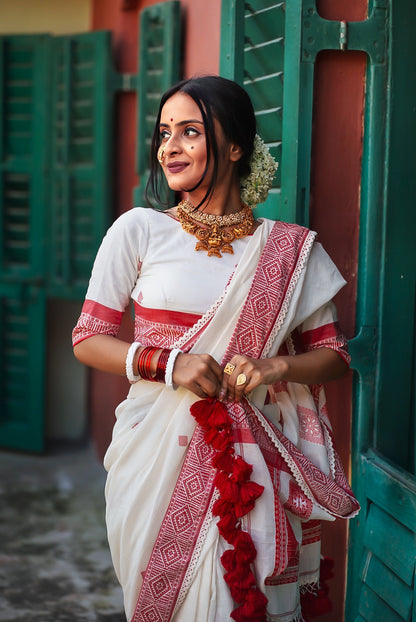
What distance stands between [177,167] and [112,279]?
339mm

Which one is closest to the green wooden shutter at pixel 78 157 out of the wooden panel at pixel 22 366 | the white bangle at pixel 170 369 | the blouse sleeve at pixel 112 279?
the wooden panel at pixel 22 366

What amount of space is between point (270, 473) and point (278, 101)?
4.33 ft

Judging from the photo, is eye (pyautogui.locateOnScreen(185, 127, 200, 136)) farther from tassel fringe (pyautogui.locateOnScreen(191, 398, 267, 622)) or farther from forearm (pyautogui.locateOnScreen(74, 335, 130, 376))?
tassel fringe (pyautogui.locateOnScreen(191, 398, 267, 622))

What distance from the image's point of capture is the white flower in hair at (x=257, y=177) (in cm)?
237

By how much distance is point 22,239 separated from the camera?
588cm

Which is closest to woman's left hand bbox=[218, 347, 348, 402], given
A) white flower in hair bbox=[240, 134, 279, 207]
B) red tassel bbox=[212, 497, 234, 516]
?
red tassel bbox=[212, 497, 234, 516]

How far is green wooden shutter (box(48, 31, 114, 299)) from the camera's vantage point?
17.4 feet

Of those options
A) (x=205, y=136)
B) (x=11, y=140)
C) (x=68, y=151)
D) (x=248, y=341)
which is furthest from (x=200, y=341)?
(x=11, y=140)

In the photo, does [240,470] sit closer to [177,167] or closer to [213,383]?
[213,383]

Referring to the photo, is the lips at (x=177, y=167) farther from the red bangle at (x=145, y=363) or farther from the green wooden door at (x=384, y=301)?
the green wooden door at (x=384, y=301)

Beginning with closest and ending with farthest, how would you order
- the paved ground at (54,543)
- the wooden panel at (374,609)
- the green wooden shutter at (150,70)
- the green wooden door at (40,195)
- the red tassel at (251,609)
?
1. the red tassel at (251,609)
2. the wooden panel at (374,609)
3. the paved ground at (54,543)
4. the green wooden shutter at (150,70)
5. the green wooden door at (40,195)

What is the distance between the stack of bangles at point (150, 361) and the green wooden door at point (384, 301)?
2.74 feet

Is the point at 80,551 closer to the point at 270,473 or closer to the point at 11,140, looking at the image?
the point at 270,473

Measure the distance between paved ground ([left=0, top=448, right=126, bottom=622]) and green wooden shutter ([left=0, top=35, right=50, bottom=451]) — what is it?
1.12ft
